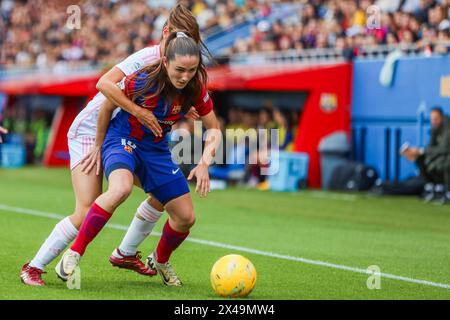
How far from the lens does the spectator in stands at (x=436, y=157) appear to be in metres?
16.4

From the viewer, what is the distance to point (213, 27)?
28.2 meters

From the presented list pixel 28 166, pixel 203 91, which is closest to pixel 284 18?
pixel 28 166

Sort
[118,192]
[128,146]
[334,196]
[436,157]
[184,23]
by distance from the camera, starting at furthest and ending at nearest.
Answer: [334,196], [436,157], [184,23], [128,146], [118,192]

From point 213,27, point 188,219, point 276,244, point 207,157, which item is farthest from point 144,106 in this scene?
point 213,27

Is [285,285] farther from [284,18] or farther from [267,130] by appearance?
[284,18]

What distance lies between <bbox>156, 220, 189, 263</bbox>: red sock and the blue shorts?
0.35 meters

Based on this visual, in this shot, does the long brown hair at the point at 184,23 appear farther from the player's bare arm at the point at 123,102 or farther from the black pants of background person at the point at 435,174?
the black pants of background person at the point at 435,174

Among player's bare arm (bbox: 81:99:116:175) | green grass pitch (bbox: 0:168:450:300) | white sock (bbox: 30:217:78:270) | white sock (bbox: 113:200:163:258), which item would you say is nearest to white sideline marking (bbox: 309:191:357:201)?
green grass pitch (bbox: 0:168:450:300)

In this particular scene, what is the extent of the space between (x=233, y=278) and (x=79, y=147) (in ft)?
5.08

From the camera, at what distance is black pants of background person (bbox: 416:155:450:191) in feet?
53.8

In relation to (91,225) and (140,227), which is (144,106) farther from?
(140,227)

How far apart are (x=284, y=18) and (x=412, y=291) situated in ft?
62.9

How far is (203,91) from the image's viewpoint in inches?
287

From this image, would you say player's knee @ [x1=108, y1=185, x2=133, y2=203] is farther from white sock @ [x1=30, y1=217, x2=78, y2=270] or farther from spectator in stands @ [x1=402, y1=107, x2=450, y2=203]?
spectator in stands @ [x1=402, y1=107, x2=450, y2=203]
